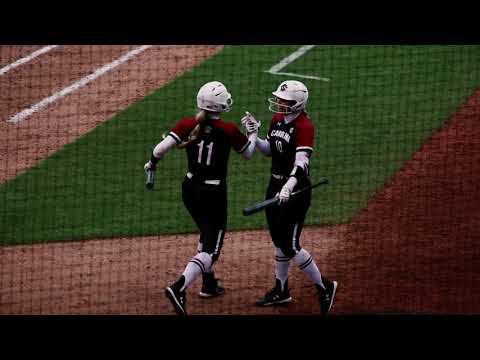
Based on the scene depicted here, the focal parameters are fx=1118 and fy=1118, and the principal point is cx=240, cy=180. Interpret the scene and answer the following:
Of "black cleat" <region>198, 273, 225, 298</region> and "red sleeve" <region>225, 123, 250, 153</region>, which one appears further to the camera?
"black cleat" <region>198, 273, 225, 298</region>

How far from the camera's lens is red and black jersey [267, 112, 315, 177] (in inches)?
384

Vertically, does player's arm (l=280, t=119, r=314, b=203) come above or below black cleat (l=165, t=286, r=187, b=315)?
above

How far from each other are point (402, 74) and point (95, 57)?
479cm

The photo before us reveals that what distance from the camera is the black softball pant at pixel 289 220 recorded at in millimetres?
9852

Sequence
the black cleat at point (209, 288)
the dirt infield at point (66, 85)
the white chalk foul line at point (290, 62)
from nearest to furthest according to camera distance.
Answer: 1. the black cleat at point (209, 288)
2. the dirt infield at point (66, 85)
3. the white chalk foul line at point (290, 62)

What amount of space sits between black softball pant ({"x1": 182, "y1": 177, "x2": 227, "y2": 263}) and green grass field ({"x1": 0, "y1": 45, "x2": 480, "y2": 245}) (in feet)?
7.43

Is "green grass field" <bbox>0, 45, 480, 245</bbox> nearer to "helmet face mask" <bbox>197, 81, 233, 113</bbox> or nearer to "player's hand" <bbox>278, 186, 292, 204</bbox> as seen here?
"helmet face mask" <bbox>197, 81, 233, 113</bbox>

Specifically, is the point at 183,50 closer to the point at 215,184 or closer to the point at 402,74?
the point at 402,74

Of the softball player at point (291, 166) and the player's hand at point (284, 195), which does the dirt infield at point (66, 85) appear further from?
the player's hand at point (284, 195)

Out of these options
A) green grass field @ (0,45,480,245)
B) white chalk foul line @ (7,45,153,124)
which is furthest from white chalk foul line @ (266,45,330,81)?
white chalk foul line @ (7,45,153,124)

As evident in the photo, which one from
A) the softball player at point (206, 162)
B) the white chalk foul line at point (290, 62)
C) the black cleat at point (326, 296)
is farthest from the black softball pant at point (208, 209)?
the white chalk foul line at point (290, 62)

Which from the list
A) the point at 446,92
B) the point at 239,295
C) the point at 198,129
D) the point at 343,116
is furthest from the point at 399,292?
the point at 446,92

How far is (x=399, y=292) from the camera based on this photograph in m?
10.5

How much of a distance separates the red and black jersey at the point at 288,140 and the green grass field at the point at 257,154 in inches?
97.3
